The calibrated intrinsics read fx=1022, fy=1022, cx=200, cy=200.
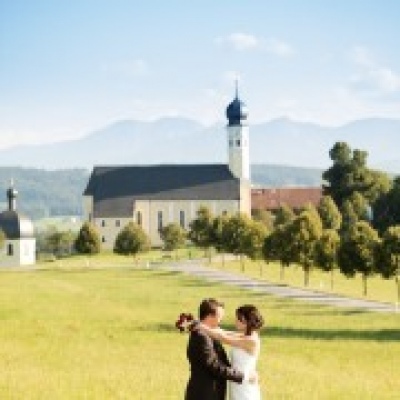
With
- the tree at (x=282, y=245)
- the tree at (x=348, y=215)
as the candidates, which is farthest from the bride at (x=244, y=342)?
the tree at (x=348, y=215)

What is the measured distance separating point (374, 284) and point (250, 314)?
6631 centimetres

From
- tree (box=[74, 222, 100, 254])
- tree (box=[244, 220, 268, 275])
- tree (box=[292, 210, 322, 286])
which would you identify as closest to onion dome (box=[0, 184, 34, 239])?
tree (box=[74, 222, 100, 254])

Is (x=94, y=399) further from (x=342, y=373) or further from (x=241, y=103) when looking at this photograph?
(x=241, y=103)

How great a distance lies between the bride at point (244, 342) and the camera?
36.6 feet

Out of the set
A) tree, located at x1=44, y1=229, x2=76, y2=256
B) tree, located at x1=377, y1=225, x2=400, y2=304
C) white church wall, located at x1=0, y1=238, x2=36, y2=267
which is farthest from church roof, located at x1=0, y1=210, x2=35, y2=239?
tree, located at x1=377, y1=225, x2=400, y2=304

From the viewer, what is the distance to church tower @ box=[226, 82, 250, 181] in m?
147

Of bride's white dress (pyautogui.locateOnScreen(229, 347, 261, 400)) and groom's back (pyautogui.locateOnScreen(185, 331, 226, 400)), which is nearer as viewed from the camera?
groom's back (pyautogui.locateOnScreen(185, 331, 226, 400))

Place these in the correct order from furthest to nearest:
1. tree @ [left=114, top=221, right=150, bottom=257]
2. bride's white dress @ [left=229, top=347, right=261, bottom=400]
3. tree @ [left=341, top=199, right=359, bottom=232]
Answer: tree @ [left=341, top=199, right=359, bottom=232], tree @ [left=114, top=221, right=150, bottom=257], bride's white dress @ [left=229, top=347, right=261, bottom=400]

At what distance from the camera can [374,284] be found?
76125 mm

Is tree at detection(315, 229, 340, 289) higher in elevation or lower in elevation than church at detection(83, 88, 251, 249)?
lower

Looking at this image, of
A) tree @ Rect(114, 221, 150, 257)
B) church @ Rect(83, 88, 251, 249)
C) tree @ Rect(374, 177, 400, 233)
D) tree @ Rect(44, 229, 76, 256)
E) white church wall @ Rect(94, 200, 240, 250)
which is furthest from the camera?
white church wall @ Rect(94, 200, 240, 250)

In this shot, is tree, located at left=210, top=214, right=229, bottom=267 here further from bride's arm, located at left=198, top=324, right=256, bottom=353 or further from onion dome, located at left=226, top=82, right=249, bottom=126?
bride's arm, located at left=198, top=324, right=256, bottom=353

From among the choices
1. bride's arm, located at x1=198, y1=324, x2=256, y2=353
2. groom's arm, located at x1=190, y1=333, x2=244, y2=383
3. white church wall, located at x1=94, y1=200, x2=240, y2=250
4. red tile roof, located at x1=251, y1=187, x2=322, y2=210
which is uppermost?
red tile roof, located at x1=251, y1=187, x2=322, y2=210

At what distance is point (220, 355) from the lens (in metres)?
11.4
